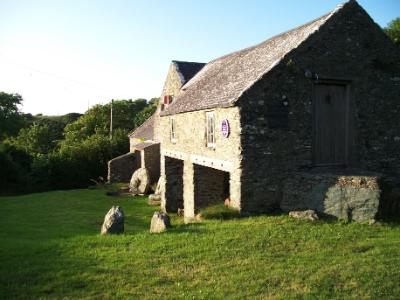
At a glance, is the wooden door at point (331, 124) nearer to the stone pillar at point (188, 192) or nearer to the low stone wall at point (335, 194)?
the low stone wall at point (335, 194)

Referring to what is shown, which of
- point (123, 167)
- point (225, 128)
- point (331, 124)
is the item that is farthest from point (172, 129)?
point (123, 167)

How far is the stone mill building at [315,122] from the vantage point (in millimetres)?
11508

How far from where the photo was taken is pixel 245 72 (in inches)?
551

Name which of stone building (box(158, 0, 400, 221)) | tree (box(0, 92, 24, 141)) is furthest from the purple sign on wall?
tree (box(0, 92, 24, 141))

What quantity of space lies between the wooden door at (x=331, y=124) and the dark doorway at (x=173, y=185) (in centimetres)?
751

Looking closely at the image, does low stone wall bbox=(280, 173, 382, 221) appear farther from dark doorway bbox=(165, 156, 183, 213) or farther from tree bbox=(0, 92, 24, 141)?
tree bbox=(0, 92, 24, 141)

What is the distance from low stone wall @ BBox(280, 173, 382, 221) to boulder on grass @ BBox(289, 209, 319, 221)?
0.32 m

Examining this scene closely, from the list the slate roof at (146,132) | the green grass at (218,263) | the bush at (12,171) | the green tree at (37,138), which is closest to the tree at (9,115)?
the green tree at (37,138)

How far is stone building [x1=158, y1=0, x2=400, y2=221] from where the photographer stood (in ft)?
37.9

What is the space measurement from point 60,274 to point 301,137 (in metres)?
8.25

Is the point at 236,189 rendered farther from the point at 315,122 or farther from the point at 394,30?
the point at 394,30

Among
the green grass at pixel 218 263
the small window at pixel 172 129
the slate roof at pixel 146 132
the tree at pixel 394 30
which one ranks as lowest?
the green grass at pixel 218 263

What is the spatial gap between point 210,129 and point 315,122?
383 cm

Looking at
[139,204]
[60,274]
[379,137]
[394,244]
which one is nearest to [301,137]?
[379,137]
